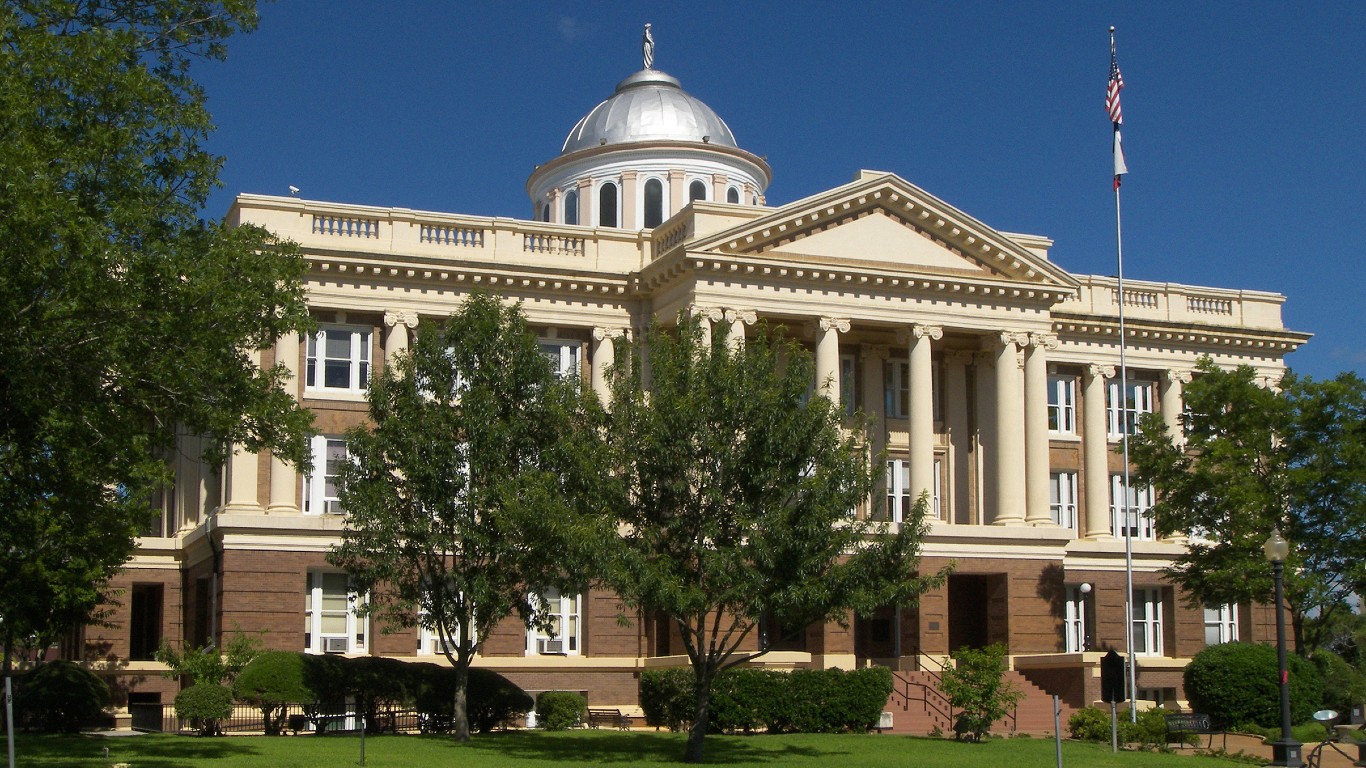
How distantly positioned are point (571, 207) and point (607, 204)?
1.45 m

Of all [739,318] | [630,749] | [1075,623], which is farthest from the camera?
[1075,623]

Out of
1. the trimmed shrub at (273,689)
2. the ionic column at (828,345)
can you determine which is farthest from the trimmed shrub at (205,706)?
the ionic column at (828,345)

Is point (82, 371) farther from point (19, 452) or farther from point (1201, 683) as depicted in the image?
point (1201, 683)

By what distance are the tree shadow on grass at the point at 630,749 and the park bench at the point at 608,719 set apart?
12.2ft

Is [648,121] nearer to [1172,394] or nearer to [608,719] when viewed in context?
[1172,394]

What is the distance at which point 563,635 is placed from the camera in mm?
44781

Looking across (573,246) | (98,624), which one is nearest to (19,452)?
(98,624)

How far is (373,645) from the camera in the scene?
42.8m

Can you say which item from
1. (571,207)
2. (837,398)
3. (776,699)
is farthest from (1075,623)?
(571,207)

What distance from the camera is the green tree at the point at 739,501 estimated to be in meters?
29.1

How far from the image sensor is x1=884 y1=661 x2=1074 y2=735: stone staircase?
3959 cm

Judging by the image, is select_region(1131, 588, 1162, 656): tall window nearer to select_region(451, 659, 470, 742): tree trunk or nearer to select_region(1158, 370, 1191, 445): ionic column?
select_region(1158, 370, 1191, 445): ionic column

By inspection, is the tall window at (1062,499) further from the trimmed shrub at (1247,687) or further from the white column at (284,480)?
the white column at (284,480)

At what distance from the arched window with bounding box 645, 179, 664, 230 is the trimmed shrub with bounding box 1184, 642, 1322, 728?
25629 millimetres
